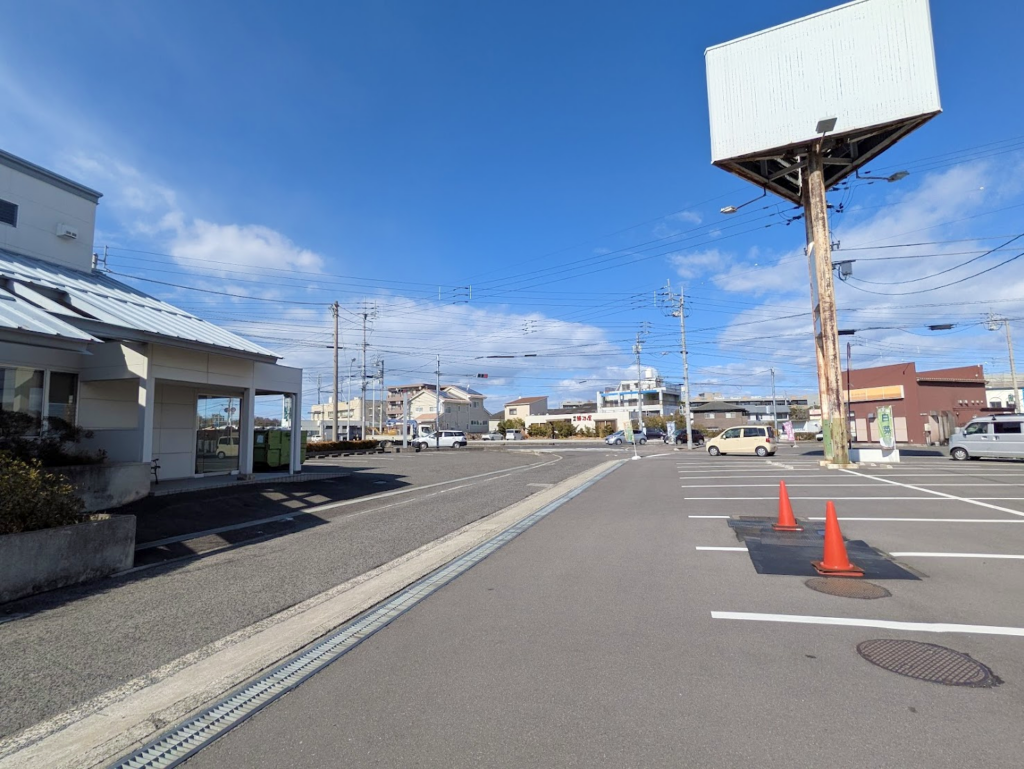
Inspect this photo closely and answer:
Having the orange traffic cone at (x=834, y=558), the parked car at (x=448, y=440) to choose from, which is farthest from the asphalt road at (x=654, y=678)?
the parked car at (x=448, y=440)

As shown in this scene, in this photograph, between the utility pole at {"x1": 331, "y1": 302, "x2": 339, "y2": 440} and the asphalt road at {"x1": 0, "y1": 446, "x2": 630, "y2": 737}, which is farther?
the utility pole at {"x1": 331, "y1": 302, "x2": 339, "y2": 440}

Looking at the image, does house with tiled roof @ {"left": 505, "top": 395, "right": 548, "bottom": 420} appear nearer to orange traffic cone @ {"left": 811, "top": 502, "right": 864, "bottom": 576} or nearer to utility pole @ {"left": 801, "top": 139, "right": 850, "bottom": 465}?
utility pole @ {"left": 801, "top": 139, "right": 850, "bottom": 465}

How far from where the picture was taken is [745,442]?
3272cm

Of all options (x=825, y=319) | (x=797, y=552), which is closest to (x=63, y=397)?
(x=797, y=552)

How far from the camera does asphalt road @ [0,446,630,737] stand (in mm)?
4293

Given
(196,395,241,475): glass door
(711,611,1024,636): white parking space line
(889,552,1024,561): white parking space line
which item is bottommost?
(711,611,1024,636): white parking space line

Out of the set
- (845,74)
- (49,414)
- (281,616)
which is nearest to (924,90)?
(845,74)

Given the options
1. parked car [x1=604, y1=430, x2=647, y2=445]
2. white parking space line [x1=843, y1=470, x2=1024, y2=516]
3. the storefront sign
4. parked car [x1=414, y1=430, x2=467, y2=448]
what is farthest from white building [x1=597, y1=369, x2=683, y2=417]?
white parking space line [x1=843, y1=470, x2=1024, y2=516]

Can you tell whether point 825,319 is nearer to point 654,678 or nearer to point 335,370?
point 654,678

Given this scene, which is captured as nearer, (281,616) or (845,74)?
(281,616)

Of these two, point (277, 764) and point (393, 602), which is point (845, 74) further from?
point (277, 764)

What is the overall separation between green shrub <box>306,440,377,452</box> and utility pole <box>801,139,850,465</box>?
26500mm

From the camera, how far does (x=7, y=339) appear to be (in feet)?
26.0

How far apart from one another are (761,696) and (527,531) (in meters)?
6.24
